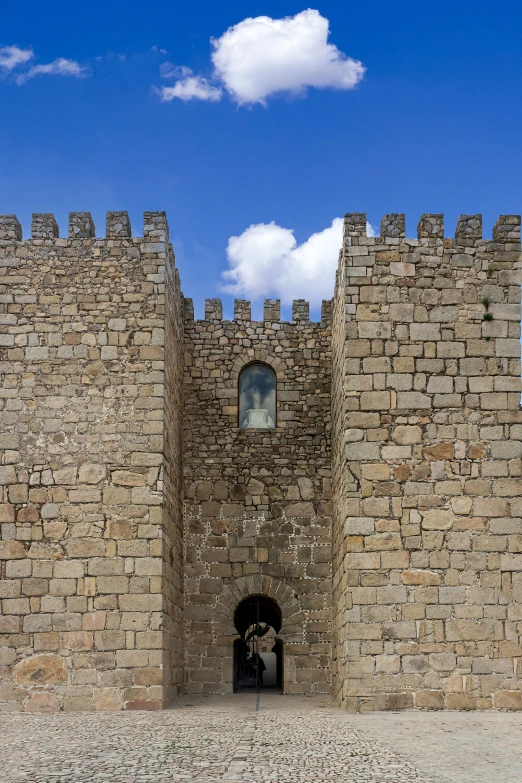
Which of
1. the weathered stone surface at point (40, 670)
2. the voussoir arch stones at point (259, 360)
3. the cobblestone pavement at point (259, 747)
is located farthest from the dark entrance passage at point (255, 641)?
the voussoir arch stones at point (259, 360)

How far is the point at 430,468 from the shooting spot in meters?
10.5

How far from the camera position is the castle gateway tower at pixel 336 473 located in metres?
10.1

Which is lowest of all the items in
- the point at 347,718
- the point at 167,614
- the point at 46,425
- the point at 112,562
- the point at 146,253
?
the point at 347,718

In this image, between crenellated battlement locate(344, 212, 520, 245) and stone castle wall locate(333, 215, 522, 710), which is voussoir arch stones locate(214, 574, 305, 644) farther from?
crenellated battlement locate(344, 212, 520, 245)

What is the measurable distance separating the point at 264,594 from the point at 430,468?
369 centimetres

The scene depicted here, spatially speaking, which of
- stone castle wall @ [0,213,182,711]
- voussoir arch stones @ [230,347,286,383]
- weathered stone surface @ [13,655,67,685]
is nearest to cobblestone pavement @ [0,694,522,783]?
weathered stone surface @ [13,655,67,685]

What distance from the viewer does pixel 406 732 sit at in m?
8.35

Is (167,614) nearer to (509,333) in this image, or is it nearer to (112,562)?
(112,562)

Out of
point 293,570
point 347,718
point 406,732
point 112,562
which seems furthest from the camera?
point 293,570

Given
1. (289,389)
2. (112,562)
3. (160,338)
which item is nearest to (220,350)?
(289,389)

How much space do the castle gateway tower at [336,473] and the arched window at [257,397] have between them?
1.62 m

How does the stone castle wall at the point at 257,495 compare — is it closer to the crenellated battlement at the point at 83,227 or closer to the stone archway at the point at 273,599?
the stone archway at the point at 273,599

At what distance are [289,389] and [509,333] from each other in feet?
12.9

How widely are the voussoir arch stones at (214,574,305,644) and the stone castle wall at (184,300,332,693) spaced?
0.01m
